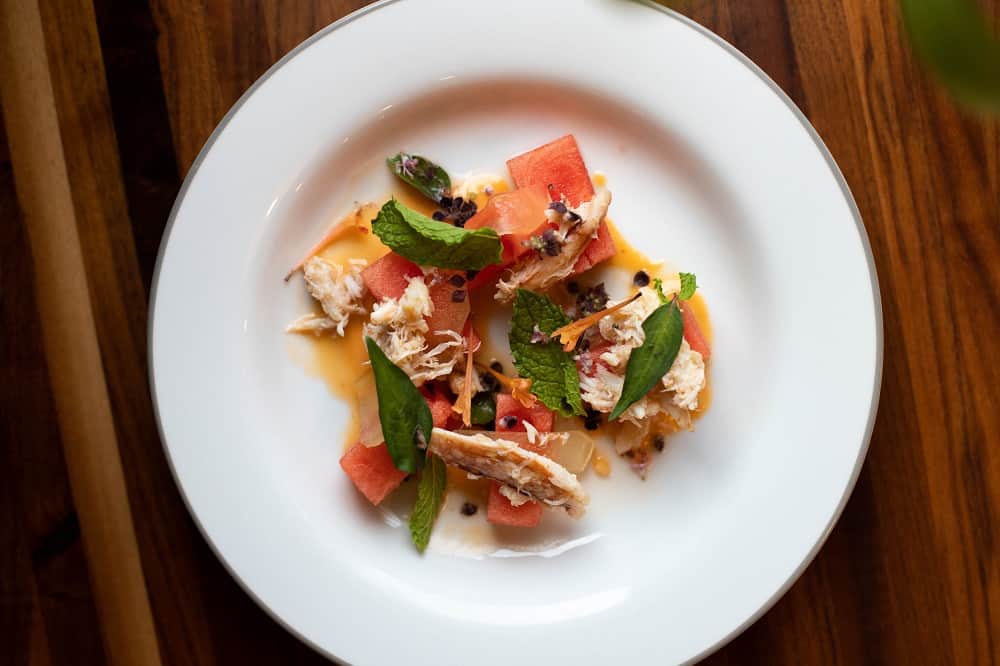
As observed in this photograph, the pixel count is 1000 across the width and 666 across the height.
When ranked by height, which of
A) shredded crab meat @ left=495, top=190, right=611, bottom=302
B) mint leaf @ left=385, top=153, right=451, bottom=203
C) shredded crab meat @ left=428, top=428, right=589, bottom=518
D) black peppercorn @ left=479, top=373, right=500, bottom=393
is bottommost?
shredded crab meat @ left=428, top=428, right=589, bottom=518

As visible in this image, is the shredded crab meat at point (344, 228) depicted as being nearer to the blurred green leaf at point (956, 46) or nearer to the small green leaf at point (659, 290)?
the small green leaf at point (659, 290)

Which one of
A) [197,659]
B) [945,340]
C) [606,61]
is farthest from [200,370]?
[945,340]

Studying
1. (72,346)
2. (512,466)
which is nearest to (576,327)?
(512,466)

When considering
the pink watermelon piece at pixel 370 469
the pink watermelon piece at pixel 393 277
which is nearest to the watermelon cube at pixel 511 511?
the pink watermelon piece at pixel 370 469

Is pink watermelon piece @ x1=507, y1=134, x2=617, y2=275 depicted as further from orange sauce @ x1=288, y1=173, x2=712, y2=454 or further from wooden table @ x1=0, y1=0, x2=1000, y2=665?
wooden table @ x1=0, y1=0, x2=1000, y2=665

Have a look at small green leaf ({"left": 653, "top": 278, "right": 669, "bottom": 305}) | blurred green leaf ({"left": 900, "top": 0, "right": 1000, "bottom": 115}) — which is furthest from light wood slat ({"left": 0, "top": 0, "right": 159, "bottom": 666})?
blurred green leaf ({"left": 900, "top": 0, "right": 1000, "bottom": 115})

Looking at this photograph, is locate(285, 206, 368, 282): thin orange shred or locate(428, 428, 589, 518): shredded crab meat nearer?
locate(428, 428, 589, 518): shredded crab meat

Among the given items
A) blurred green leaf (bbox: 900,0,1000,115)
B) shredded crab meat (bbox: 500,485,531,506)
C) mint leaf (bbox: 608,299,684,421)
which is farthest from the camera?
shredded crab meat (bbox: 500,485,531,506)

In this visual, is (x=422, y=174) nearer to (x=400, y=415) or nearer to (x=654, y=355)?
(x=400, y=415)
